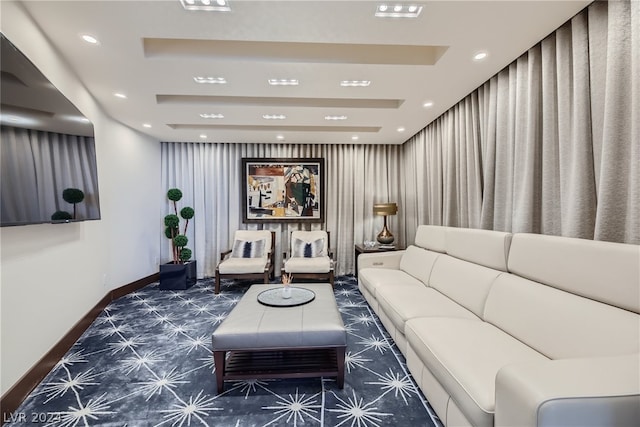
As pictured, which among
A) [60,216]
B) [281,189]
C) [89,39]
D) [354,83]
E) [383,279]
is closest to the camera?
[89,39]

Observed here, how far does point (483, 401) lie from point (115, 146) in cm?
451

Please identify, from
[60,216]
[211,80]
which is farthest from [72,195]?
[211,80]

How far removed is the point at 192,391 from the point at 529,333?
2.19 metres

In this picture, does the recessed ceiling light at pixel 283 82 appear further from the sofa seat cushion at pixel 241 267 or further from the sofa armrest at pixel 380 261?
the sofa seat cushion at pixel 241 267

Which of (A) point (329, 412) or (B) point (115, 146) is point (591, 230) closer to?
(A) point (329, 412)

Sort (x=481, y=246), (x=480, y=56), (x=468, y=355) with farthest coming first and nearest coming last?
(x=481, y=246)
(x=480, y=56)
(x=468, y=355)

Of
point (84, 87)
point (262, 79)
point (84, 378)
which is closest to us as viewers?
point (84, 378)

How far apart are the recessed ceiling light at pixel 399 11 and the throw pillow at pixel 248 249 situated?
3.60 meters

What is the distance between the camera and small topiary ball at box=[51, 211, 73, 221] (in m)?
1.91

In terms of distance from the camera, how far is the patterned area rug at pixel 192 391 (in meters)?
1.58

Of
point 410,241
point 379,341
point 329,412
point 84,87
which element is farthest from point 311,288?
point 84,87

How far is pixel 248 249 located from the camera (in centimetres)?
443

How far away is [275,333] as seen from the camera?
178cm

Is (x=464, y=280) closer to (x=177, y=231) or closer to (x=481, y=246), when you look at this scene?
(x=481, y=246)
